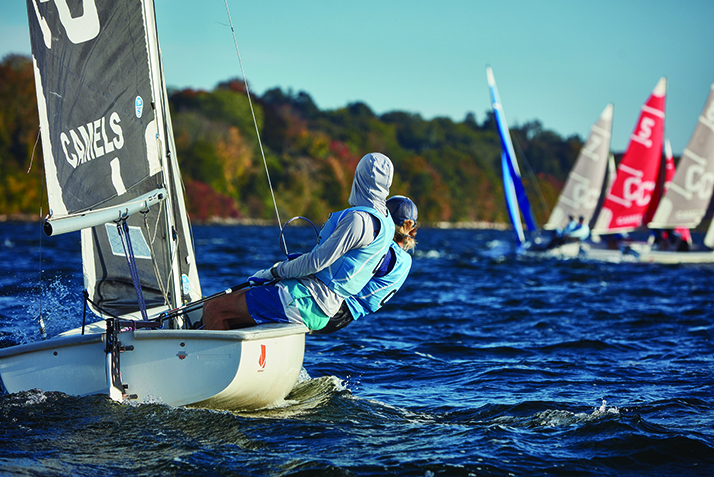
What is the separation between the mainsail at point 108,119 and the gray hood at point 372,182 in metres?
1.27

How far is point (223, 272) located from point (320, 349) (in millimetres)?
7094

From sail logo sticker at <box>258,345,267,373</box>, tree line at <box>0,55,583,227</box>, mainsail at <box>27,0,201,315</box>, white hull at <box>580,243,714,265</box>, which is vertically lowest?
white hull at <box>580,243,714,265</box>

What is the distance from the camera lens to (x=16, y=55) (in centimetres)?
5269

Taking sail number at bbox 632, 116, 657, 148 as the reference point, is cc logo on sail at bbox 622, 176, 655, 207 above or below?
below

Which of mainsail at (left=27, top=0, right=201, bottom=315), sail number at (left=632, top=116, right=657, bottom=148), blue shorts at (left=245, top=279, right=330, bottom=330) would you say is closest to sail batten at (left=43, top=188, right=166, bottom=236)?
mainsail at (left=27, top=0, right=201, bottom=315)

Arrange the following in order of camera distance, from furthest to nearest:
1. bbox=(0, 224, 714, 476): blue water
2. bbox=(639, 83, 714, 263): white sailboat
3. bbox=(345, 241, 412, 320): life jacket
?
Answer: bbox=(639, 83, 714, 263): white sailboat < bbox=(345, 241, 412, 320): life jacket < bbox=(0, 224, 714, 476): blue water

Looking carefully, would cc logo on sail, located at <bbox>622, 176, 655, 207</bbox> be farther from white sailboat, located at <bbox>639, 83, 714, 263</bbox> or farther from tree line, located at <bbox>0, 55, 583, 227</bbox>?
tree line, located at <bbox>0, 55, 583, 227</bbox>

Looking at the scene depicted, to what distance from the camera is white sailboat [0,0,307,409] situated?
3529mm

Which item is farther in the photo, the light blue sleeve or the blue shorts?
the blue shorts

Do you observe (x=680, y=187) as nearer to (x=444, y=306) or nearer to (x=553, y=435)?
(x=444, y=306)

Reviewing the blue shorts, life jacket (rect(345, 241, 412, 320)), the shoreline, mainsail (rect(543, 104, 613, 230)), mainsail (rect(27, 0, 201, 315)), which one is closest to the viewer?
the blue shorts

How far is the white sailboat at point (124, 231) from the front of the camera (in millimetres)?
3529

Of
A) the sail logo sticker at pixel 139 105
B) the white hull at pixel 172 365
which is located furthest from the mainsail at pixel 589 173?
the white hull at pixel 172 365

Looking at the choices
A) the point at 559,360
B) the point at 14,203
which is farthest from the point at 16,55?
the point at 559,360
